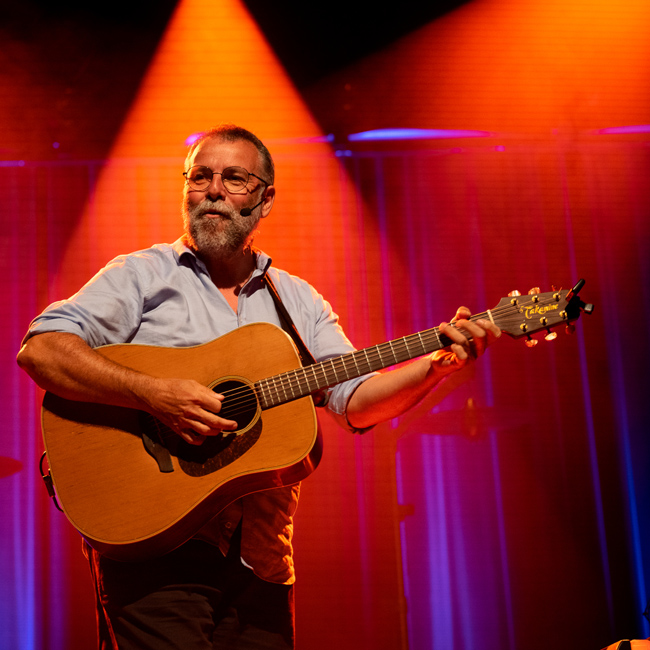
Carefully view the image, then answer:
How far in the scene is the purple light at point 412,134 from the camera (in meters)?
3.97

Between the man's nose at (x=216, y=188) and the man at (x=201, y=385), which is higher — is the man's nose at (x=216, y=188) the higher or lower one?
the higher one

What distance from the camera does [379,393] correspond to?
2.08 metres

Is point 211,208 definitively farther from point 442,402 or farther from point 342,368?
point 442,402

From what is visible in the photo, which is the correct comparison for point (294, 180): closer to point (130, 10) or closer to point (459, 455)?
point (130, 10)

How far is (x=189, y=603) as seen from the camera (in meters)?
1.82

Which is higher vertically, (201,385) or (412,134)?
(412,134)

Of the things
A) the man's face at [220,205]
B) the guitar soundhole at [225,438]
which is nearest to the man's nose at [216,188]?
the man's face at [220,205]

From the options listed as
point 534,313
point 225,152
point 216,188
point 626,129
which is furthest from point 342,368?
point 626,129

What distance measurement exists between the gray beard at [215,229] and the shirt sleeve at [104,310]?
1.01 ft

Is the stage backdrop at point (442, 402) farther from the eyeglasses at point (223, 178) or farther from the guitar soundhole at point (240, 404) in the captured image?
the guitar soundhole at point (240, 404)

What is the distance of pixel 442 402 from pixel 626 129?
2400mm

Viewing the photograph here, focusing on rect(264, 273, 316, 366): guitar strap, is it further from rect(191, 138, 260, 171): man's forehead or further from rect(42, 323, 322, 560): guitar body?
rect(191, 138, 260, 171): man's forehead

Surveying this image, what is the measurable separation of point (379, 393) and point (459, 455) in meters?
1.71

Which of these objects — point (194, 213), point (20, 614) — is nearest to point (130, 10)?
point (194, 213)
